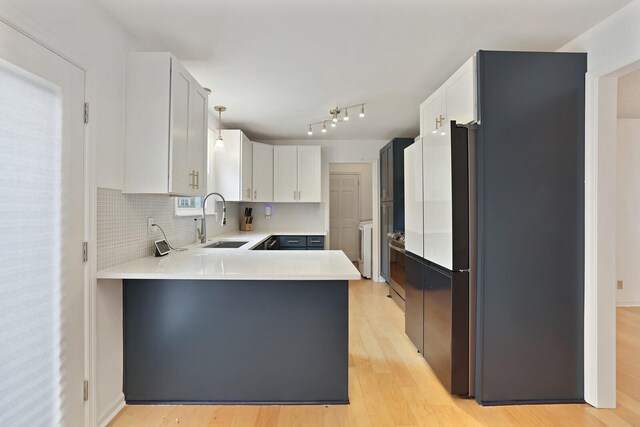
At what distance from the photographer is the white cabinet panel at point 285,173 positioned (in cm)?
495

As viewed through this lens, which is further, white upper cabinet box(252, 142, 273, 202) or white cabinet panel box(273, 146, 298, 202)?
white cabinet panel box(273, 146, 298, 202)

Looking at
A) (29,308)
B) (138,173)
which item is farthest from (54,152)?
(29,308)

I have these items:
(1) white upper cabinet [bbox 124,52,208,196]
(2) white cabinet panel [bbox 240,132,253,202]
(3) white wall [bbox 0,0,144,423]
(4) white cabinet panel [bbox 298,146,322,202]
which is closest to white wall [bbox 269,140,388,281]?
(4) white cabinet panel [bbox 298,146,322,202]

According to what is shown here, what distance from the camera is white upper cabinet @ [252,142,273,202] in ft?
15.1

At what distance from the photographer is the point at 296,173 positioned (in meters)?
4.97

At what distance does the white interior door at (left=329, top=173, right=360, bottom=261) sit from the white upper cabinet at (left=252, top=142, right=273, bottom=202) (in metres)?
2.28

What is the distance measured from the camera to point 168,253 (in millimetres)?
2414

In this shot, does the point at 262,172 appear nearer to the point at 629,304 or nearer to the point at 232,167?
the point at 232,167

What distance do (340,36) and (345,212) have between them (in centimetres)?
506

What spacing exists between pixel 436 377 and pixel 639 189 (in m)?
3.90

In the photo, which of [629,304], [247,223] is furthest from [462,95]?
[629,304]

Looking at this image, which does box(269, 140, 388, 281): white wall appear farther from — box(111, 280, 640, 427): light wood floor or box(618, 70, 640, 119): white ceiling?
box(111, 280, 640, 427): light wood floor

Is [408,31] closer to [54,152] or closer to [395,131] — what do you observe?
[54,152]

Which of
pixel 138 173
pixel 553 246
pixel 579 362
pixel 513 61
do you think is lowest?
pixel 579 362
